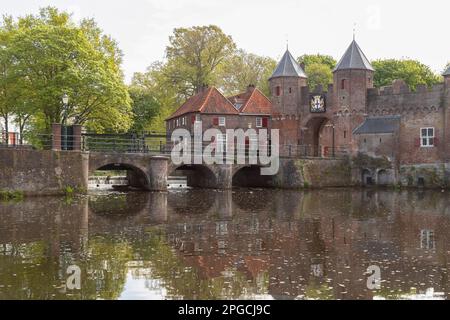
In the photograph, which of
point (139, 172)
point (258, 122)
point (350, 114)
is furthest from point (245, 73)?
point (139, 172)

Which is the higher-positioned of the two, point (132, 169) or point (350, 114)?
point (350, 114)

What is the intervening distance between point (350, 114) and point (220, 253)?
28490 mm

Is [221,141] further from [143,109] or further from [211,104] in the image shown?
[143,109]

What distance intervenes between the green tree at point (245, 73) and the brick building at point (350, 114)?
9.64 m

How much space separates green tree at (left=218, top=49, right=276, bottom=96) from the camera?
54.2 metres

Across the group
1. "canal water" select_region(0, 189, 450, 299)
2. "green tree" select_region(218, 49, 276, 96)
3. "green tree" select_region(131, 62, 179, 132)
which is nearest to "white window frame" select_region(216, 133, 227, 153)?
"green tree" select_region(131, 62, 179, 132)

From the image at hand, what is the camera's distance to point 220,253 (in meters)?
11.5

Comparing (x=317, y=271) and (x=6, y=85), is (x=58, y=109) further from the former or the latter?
Answer: (x=317, y=271)

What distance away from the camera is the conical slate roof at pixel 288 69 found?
41.2 meters

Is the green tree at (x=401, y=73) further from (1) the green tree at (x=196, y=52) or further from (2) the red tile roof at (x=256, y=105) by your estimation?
(1) the green tree at (x=196, y=52)

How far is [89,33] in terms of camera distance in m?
37.8

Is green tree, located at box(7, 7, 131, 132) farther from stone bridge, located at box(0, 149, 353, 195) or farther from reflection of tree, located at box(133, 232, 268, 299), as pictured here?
reflection of tree, located at box(133, 232, 268, 299)

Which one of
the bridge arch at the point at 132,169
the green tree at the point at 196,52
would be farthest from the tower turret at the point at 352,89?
the bridge arch at the point at 132,169
